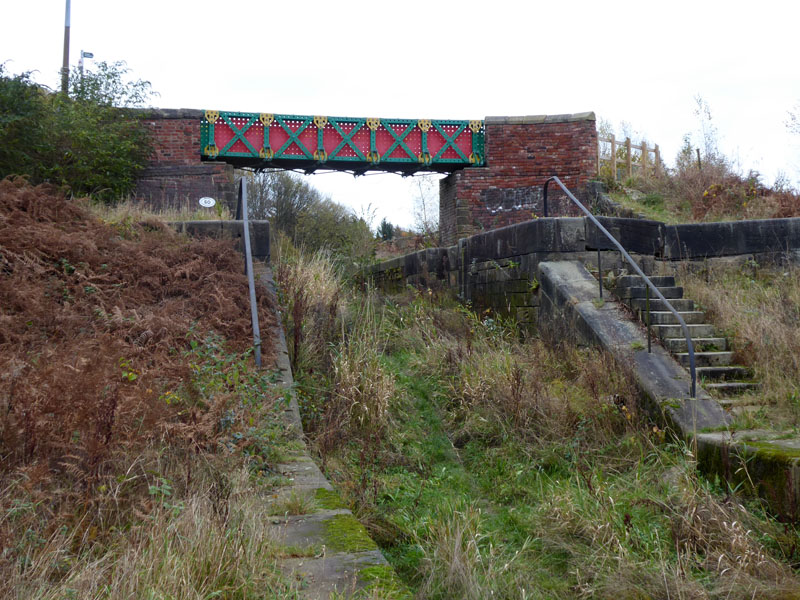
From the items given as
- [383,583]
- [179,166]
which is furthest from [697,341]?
[179,166]

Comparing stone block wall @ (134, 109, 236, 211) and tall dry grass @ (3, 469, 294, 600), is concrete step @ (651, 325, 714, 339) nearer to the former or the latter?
tall dry grass @ (3, 469, 294, 600)

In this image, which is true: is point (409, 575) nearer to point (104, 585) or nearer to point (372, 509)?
point (372, 509)

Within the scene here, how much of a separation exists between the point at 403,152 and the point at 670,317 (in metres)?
11.2

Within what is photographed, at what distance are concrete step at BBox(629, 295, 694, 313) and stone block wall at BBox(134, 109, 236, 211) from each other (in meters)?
11.0

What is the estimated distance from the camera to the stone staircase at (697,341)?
5.77 metres

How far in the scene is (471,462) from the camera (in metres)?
5.85

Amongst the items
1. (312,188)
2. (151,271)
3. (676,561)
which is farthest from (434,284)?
(312,188)

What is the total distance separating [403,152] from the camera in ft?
55.3

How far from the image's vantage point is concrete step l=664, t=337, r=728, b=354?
6.25 m

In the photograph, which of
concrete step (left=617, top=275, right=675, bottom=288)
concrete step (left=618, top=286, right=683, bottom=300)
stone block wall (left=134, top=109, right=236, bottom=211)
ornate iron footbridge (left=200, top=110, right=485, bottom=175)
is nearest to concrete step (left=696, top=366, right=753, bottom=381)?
concrete step (left=618, top=286, right=683, bottom=300)

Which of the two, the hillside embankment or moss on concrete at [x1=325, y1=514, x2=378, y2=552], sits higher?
the hillside embankment

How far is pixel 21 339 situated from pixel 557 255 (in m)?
5.81

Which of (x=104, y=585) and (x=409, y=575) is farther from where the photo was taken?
(x=409, y=575)

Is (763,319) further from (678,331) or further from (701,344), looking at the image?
(678,331)
